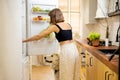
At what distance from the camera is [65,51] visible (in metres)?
2.75

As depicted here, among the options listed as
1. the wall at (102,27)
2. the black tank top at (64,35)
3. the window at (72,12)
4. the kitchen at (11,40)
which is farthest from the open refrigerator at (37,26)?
the window at (72,12)

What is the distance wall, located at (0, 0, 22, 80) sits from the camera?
8.41 ft

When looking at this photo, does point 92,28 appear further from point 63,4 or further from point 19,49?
point 19,49

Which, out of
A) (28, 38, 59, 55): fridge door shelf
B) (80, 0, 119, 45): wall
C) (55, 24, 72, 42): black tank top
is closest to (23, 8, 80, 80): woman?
(55, 24, 72, 42): black tank top

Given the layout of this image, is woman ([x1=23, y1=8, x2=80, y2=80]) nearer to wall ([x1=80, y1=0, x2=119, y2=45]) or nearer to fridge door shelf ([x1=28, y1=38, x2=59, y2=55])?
fridge door shelf ([x1=28, y1=38, x2=59, y2=55])

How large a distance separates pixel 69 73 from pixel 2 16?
1259mm

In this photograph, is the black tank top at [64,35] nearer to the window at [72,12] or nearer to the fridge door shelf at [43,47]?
the fridge door shelf at [43,47]

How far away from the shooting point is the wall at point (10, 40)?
2.56 metres

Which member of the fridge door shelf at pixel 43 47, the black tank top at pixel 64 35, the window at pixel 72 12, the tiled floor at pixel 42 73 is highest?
the window at pixel 72 12

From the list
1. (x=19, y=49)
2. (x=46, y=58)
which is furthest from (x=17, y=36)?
(x=46, y=58)

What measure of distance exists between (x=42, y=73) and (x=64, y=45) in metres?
2.43

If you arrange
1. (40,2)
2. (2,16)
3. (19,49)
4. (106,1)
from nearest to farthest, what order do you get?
Result: (2,16) < (19,49) < (40,2) < (106,1)

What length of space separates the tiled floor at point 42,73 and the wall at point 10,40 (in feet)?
5.96

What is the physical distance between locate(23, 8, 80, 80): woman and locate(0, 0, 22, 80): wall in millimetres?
269
